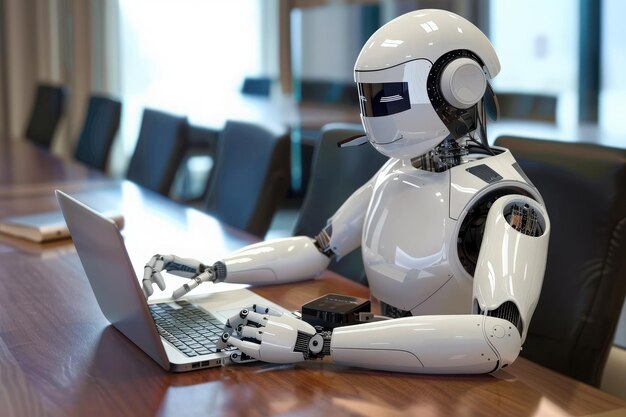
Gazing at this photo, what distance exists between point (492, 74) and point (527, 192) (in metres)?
0.18

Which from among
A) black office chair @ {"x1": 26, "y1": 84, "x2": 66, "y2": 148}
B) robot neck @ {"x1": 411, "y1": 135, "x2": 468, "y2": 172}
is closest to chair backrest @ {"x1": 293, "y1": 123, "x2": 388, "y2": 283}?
robot neck @ {"x1": 411, "y1": 135, "x2": 468, "y2": 172}

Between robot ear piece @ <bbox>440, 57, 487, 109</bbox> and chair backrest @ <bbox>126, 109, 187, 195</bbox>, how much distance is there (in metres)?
1.71

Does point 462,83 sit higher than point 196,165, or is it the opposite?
point 462,83

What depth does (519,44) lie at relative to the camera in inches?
121

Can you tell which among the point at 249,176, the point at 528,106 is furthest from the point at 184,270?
the point at 528,106

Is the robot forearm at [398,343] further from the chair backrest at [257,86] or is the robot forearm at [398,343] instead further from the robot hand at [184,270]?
the chair backrest at [257,86]

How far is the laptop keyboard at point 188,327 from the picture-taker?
3.79ft

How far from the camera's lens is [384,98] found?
123 cm

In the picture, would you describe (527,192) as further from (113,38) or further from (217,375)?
(113,38)

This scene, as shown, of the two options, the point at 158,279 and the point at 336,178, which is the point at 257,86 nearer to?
the point at 336,178

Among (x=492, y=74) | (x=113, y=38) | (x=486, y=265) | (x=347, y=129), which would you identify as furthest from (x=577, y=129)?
(x=113, y=38)

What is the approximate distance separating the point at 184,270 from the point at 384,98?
0.44 m

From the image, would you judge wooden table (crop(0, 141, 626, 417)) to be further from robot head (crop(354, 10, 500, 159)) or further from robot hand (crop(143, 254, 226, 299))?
robot head (crop(354, 10, 500, 159))

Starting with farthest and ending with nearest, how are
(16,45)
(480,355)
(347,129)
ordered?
(16,45) → (347,129) → (480,355)
